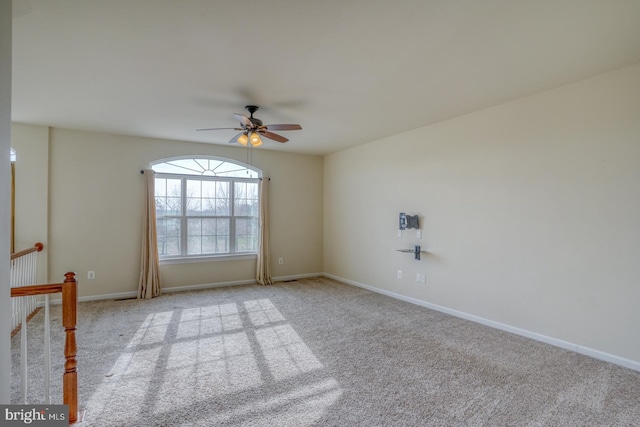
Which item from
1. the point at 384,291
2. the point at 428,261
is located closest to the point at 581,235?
the point at 428,261

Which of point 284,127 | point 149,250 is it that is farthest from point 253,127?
point 149,250

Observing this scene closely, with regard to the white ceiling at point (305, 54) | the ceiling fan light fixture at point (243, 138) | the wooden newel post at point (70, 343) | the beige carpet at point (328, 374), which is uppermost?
the white ceiling at point (305, 54)

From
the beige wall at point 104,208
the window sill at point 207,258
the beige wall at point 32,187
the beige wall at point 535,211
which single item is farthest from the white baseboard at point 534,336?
the beige wall at point 32,187

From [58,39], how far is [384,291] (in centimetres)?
495

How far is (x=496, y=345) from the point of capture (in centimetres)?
321

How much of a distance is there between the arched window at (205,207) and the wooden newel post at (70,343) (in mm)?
3540

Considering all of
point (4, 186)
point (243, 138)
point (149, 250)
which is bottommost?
point (149, 250)

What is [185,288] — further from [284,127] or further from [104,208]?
[284,127]

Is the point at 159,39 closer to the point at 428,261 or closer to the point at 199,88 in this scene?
the point at 199,88

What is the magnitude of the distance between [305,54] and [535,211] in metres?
2.86

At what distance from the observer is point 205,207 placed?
5777 millimetres

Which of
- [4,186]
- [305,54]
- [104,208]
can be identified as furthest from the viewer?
[104,208]

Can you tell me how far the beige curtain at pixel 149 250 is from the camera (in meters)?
5.06

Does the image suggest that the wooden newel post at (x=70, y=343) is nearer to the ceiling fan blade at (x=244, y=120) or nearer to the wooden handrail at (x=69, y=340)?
the wooden handrail at (x=69, y=340)
